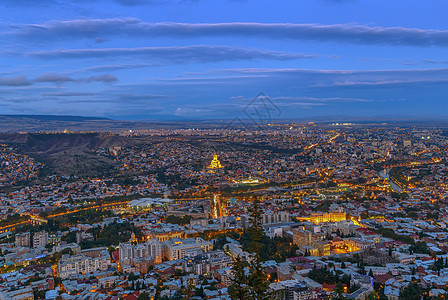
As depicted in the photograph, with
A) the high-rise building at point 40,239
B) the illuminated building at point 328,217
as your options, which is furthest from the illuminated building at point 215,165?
the high-rise building at point 40,239

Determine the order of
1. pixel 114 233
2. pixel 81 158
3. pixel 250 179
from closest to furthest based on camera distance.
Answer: pixel 114 233 < pixel 250 179 < pixel 81 158

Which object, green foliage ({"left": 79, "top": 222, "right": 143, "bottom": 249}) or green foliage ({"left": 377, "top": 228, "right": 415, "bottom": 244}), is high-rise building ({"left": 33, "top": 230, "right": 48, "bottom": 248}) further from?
green foliage ({"left": 377, "top": 228, "right": 415, "bottom": 244})

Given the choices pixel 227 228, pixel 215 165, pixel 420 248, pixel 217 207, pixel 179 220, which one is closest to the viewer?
pixel 420 248

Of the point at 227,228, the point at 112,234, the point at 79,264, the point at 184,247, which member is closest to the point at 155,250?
the point at 184,247

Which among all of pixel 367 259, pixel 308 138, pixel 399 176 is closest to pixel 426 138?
pixel 308 138

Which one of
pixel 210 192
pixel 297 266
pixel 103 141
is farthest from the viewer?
pixel 103 141

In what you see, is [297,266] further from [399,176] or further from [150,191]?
[399,176]

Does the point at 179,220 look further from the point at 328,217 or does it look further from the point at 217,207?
the point at 328,217

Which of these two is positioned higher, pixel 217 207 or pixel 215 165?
pixel 215 165
